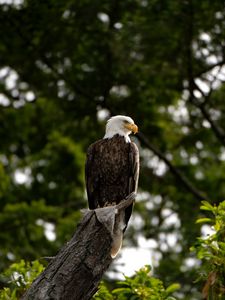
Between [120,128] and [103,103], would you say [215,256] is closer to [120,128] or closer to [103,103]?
[120,128]

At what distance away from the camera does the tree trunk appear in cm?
557

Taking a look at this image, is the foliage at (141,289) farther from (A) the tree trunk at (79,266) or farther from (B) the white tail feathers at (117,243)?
(A) the tree trunk at (79,266)

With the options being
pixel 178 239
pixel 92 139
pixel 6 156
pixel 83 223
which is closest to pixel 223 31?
pixel 92 139

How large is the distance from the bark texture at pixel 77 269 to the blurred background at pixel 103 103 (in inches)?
219

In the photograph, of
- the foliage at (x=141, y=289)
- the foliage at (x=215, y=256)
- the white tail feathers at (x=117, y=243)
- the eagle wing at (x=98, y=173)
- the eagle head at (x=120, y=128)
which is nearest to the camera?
the foliage at (x=215, y=256)

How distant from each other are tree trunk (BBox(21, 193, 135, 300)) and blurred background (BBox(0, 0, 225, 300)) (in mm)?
5534

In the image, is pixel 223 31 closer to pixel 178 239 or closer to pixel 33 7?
pixel 33 7

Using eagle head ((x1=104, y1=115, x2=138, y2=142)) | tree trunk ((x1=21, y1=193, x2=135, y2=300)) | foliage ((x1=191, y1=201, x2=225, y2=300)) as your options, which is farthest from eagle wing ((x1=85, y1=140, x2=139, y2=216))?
tree trunk ((x1=21, y1=193, x2=135, y2=300))

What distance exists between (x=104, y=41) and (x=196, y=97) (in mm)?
1784

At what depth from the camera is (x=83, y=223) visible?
19.1 ft

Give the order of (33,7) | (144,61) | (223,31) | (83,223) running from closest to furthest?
1. (83,223)
2. (33,7)
3. (223,31)
4. (144,61)

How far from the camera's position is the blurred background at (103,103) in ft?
42.1

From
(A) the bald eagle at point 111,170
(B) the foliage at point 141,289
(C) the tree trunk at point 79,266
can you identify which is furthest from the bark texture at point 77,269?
(A) the bald eagle at point 111,170

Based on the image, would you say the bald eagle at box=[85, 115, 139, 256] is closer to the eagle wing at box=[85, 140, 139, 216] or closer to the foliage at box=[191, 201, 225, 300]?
the eagle wing at box=[85, 140, 139, 216]
